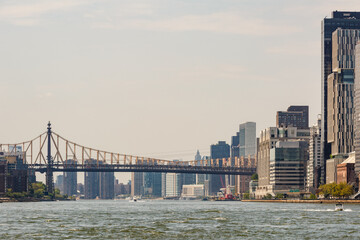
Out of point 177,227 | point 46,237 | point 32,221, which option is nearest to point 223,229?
point 177,227

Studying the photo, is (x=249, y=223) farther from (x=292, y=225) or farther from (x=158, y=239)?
(x=158, y=239)

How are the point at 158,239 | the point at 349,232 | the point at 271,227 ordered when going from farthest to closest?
the point at 271,227 < the point at 349,232 < the point at 158,239

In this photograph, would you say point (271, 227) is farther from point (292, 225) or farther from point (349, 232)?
point (349, 232)

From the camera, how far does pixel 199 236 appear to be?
93.1 m

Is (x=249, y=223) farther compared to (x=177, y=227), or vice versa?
(x=249, y=223)

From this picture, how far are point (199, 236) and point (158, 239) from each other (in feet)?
16.5

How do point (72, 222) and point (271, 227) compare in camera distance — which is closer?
point (271, 227)

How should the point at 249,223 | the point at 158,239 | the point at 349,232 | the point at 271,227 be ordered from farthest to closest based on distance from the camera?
the point at 249,223 → the point at 271,227 → the point at 349,232 → the point at 158,239

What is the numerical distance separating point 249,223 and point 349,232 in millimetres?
20545

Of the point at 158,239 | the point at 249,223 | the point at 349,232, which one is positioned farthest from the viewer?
the point at 249,223

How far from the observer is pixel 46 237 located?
92.4 m

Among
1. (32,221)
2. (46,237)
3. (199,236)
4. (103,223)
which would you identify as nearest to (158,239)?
(199,236)

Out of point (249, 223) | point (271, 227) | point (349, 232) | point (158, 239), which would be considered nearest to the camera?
point (158, 239)

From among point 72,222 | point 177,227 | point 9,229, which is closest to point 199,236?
point 177,227
